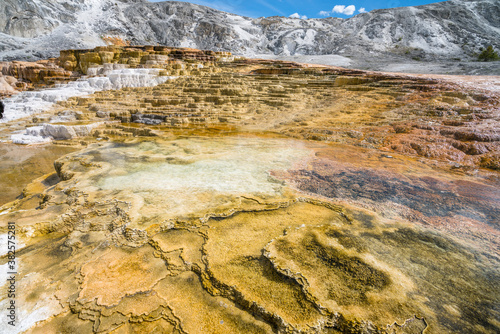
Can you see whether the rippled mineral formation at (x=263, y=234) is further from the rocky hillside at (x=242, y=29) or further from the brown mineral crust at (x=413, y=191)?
the rocky hillside at (x=242, y=29)

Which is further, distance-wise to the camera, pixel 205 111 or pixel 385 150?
pixel 205 111

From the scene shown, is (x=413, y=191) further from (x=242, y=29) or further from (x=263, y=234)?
(x=242, y=29)

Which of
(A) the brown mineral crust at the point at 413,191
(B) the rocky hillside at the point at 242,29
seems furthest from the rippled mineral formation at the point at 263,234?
(B) the rocky hillside at the point at 242,29

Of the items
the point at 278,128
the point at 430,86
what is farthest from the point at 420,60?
the point at 278,128

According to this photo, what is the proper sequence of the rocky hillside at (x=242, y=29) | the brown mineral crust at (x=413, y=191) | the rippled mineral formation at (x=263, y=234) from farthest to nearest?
the rocky hillside at (x=242, y=29) → the brown mineral crust at (x=413, y=191) → the rippled mineral formation at (x=263, y=234)

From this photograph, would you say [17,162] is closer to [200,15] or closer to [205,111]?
[205,111]

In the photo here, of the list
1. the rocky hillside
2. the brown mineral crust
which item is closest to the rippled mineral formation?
the brown mineral crust
